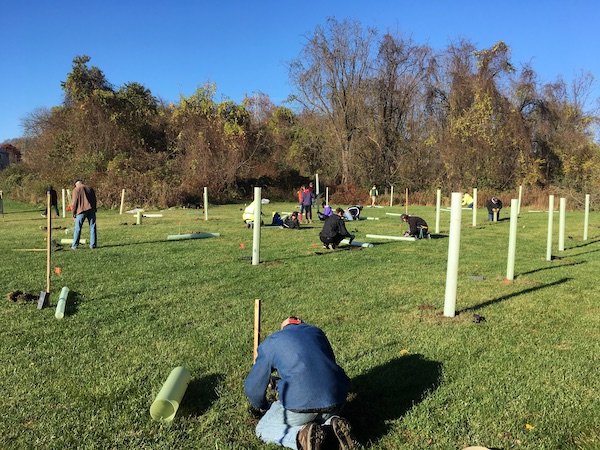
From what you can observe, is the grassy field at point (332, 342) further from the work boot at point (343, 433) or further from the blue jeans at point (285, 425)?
the work boot at point (343, 433)

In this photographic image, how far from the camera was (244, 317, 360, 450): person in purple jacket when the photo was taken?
2873 millimetres

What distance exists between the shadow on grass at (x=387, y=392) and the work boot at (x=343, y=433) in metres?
0.24

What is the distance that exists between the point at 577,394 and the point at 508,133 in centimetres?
3693

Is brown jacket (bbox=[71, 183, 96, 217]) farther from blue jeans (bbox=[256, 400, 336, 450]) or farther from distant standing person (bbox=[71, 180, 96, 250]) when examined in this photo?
blue jeans (bbox=[256, 400, 336, 450])

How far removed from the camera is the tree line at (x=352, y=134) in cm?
3525

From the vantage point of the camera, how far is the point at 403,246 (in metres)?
12.5

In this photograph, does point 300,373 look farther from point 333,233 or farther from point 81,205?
point 81,205

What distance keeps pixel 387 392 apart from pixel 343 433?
98 centimetres

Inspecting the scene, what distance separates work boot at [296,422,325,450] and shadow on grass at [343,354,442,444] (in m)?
0.41

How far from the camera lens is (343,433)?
2.85 meters

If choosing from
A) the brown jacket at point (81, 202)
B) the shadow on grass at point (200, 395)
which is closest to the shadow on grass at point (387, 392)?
the shadow on grass at point (200, 395)

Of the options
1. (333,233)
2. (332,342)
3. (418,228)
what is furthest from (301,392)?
(418,228)

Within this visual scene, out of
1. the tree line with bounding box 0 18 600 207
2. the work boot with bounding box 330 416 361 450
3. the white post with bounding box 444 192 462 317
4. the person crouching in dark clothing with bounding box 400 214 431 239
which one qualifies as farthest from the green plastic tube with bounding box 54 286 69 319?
the tree line with bounding box 0 18 600 207

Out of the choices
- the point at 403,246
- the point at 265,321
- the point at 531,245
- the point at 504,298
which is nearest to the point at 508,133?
the point at 531,245
